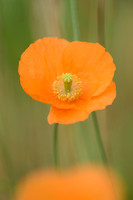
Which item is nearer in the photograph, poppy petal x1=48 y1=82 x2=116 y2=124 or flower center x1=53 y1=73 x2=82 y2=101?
poppy petal x1=48 y1=82 x2=116 y2=124

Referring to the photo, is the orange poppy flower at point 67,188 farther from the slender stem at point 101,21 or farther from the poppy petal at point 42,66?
the slender stem at point 101,21

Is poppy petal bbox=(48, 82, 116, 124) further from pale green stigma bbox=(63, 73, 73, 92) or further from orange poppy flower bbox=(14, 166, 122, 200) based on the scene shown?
orange poppy flower bbox=(14, 166, 122, 200)

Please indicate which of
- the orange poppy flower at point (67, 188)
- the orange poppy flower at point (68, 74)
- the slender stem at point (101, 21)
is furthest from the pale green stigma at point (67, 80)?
the orange poppy flower at point (67, 188)

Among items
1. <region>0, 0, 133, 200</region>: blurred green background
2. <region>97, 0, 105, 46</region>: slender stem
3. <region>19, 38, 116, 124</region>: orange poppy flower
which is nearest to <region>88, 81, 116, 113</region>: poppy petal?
<region>19, 38, 116, 124</region>: orange poppy flower

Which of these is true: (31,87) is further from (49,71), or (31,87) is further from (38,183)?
(38,183)

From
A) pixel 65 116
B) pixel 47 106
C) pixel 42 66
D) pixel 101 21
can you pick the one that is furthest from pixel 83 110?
pixel 47 106

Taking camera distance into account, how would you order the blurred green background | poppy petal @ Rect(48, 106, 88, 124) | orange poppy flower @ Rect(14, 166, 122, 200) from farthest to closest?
the blurred green background → poppy petal @ Rect(48, 106, 88, 124) → orange poppy flower @ Rect(14, 166, 122, 200)
